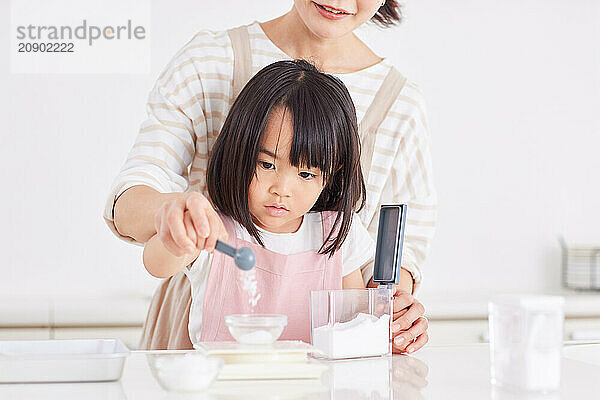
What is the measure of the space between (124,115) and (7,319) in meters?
0.83

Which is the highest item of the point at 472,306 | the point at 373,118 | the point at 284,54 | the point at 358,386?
the point at 284,54

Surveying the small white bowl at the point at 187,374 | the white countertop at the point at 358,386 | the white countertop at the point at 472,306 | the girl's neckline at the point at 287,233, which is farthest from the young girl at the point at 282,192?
the white countertop at the point at 472,306

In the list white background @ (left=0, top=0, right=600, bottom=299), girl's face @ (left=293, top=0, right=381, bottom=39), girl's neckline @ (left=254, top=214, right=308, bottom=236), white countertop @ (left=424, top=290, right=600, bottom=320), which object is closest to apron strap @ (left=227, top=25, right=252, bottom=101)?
girl's face @ (left=293, top=0, right=381, bottom=39)

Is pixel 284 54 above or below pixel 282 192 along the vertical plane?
above

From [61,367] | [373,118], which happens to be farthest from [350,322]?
[373,118]

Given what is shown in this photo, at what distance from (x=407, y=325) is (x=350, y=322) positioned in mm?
143

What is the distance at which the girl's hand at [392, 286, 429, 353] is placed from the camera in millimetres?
1135

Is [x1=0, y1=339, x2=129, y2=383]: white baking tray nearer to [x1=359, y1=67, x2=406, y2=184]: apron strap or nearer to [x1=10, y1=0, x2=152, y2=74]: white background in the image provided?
[x1=359, y1=67, x2=406, y2=184]: apron strap

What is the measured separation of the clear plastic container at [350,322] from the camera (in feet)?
3.37

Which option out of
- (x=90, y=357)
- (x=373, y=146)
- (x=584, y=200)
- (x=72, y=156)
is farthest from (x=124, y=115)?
(x=90, y=357)

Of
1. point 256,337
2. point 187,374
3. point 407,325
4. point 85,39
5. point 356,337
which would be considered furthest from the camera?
point 85,39

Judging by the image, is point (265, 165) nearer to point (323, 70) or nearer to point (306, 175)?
point (306, 175)

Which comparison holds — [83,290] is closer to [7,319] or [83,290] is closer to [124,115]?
[7,319]

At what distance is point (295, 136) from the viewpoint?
3.98 feet
